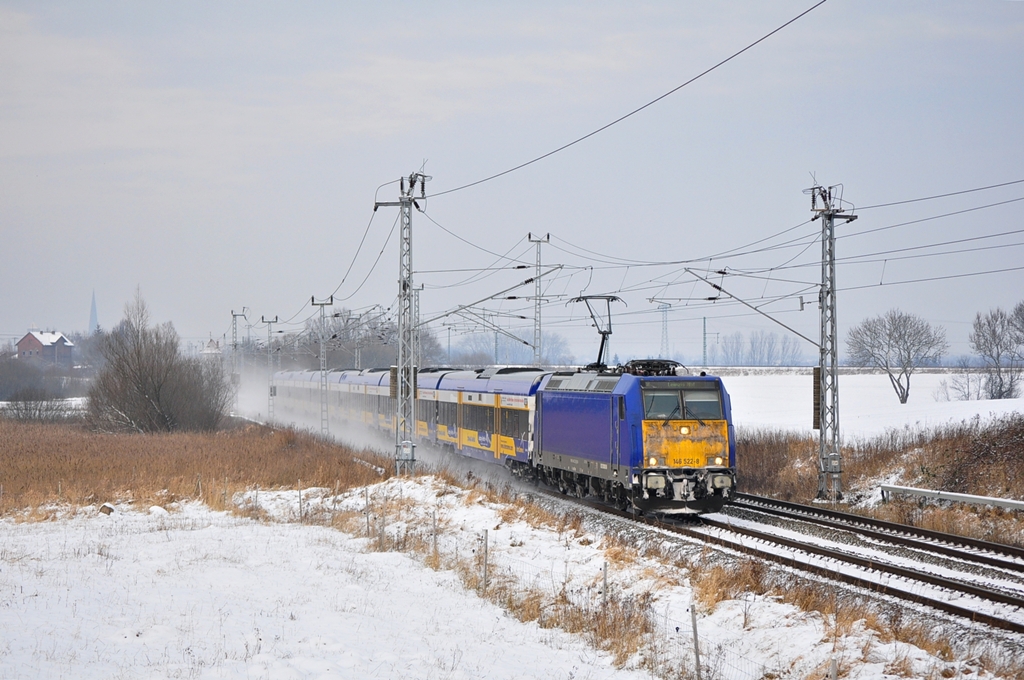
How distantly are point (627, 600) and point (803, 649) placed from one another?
322cm

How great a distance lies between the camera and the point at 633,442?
67.8 feet

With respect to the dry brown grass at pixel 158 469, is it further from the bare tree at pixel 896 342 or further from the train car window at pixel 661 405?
the bare tree at pixel 896 342

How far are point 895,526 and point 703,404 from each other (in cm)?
483

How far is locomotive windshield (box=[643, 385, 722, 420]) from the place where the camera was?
20.8 metres

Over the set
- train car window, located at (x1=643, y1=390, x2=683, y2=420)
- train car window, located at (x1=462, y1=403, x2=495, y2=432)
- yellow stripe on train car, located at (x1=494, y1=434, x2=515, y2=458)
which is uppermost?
train car window, located at (x1=643, y1=390, x2=683, y2=420)

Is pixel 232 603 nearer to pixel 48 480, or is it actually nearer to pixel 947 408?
pixel 48 480

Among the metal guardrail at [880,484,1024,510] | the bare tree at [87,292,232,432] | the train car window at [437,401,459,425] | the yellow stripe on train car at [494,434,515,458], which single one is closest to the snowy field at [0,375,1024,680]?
the yellow stripe on train car at [494,434,515,458]

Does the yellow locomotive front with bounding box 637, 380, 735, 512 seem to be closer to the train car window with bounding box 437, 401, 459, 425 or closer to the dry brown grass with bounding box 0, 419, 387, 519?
the dry brown grass with bounding box 0, 419, 387, 519

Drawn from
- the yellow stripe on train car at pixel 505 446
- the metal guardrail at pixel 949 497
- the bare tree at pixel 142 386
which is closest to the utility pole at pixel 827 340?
the metal guardrail at pixel 949 497

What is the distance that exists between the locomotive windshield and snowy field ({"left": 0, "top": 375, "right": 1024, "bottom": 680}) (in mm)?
3079

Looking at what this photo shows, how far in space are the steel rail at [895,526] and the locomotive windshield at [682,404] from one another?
13.0 feet

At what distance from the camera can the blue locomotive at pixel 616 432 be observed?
68.0 feet

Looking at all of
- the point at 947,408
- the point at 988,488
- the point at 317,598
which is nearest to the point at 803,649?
the point at 317,598

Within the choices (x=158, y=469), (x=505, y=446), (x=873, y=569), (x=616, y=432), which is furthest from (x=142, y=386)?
(x=873, y=569)
